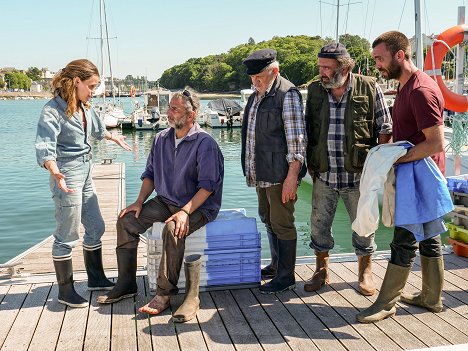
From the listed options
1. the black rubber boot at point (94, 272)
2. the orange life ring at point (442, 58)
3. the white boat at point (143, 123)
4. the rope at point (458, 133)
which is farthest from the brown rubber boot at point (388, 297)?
the white boat at point (143, 123)

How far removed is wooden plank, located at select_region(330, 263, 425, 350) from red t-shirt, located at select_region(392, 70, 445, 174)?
1053 mm

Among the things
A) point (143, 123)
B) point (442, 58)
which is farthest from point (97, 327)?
point (143, 123)

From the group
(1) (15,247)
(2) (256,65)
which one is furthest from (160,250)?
(1) (15,247)

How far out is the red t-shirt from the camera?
3043 millimetres

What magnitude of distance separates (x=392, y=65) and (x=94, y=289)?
2632mm

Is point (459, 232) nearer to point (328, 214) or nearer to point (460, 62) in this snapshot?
point (328, 214)

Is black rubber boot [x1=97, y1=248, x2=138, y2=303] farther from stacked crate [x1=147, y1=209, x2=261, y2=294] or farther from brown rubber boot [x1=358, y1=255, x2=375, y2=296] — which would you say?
brown rubber boot [x1=358, y1=255, x2=375, y2=296]

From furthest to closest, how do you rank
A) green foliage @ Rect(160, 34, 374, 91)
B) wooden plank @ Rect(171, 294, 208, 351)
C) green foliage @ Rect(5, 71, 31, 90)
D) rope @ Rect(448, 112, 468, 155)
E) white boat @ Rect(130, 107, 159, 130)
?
green foliage @ Rect(5, 71, 31, 90)
green foliage @ Rect(160, 34, 374, 91)
white boat @ Rect(130, 107, 159, 130)
rope @ Rect(448, 112, 468, 155)
wooden plank @ Rect(171, 294, 208, 351)

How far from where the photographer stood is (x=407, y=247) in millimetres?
3277

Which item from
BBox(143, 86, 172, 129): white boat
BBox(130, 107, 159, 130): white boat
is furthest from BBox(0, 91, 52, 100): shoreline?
BBox(130, 107, 159, 130): white boat

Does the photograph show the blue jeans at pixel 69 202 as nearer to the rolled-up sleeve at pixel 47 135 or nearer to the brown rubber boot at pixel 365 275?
the rolled-up sleeve at pixel 47 135

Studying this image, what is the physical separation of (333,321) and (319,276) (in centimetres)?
62

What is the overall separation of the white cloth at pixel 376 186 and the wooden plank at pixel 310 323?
64 centimetres

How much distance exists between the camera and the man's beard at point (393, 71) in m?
3.25
